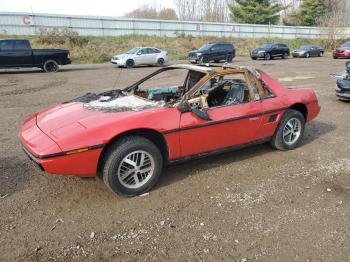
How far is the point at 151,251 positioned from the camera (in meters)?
3.00

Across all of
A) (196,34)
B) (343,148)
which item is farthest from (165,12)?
(343,148)

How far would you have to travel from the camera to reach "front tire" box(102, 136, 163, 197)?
3.69m

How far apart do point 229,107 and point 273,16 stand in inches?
2274

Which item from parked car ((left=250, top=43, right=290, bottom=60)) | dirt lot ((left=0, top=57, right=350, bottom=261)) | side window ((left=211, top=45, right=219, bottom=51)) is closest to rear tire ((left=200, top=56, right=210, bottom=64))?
side window ((left=211, top=45, right=219, bottom=51))

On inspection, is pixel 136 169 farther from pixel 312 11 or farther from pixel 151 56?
pixel 312 11

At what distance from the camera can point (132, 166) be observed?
12.6 feet

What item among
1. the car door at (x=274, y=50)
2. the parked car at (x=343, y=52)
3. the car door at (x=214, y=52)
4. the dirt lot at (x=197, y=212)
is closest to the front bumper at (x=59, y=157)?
the dirt lot at (x=197, y=212)

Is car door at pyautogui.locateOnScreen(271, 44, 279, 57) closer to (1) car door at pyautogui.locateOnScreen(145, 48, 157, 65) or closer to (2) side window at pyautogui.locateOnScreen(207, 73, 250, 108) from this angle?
(1) car door at pyautogui.locateOnScreen(145, 48, 157, 65)

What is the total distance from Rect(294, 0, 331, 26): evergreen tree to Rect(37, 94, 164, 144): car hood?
2428 inches

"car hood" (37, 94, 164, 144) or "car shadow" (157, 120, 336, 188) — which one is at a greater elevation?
"car hood" (37, 94, 164, 144)

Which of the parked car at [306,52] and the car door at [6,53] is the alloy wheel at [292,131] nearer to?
the car door at [6,53]

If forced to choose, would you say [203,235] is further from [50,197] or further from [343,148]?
[343,148]

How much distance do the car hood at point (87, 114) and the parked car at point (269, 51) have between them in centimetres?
2476

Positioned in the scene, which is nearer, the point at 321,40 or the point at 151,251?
the point at 151,251
